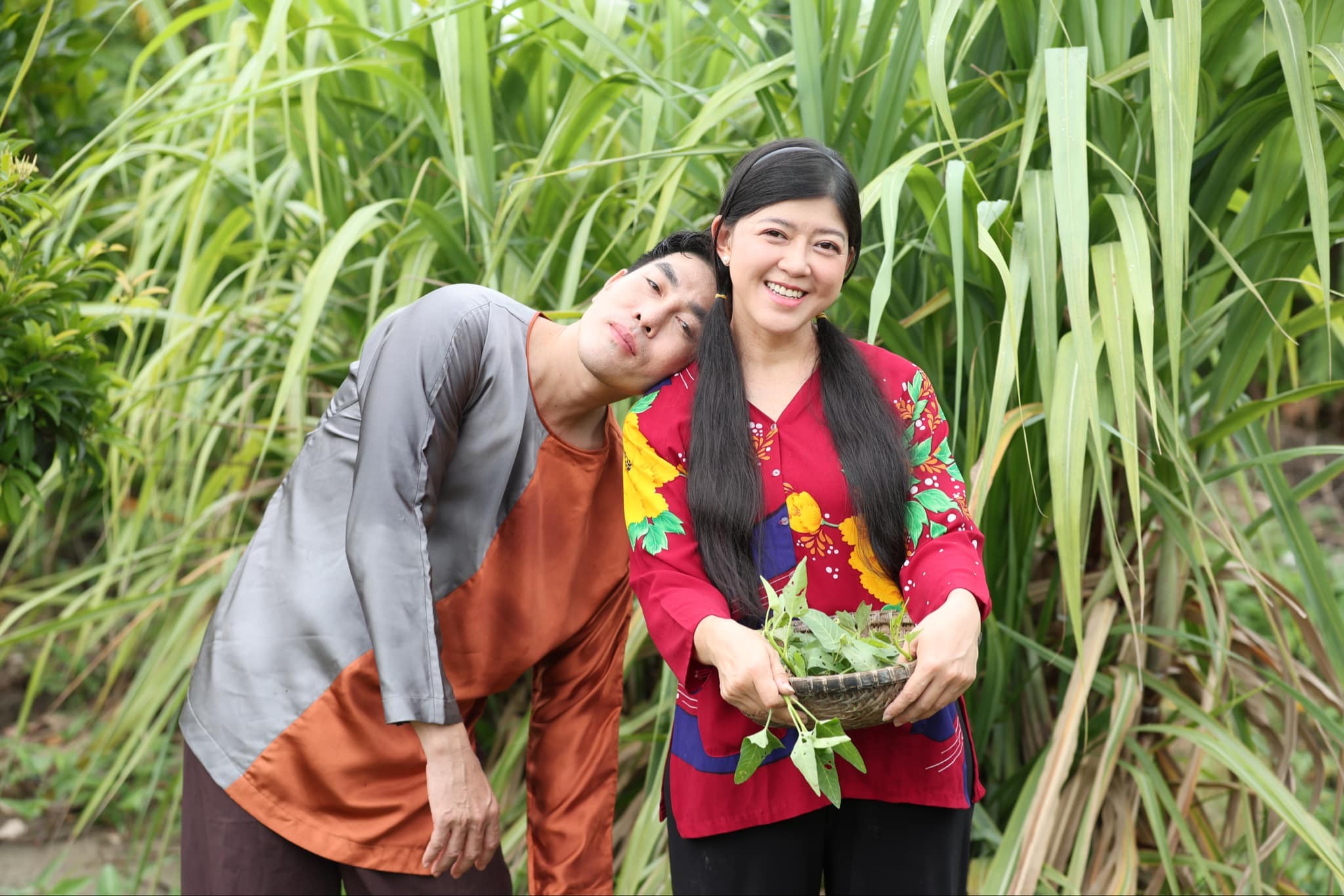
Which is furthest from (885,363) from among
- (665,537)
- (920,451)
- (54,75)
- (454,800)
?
(54,75)

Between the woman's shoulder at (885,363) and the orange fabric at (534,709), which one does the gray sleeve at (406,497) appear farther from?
the woman's shoulder at (885,363)

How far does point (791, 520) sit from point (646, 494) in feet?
0.50

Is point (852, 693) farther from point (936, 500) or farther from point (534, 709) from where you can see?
point (534, 709)

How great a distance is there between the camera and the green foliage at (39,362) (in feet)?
4.82

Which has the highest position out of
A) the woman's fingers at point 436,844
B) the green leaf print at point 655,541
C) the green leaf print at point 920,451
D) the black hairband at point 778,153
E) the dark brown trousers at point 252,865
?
the black hairband at point 778,153

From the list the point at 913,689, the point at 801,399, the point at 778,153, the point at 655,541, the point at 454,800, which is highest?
the point at 778,153

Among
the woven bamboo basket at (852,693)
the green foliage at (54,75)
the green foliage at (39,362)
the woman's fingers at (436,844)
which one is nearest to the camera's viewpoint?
the woven bamboo basket at (852,693)

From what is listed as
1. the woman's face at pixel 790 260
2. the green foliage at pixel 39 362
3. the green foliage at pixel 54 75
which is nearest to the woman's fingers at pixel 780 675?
the woman's face at pixel 790 260

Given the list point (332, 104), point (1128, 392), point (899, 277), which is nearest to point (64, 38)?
point (332, 104)

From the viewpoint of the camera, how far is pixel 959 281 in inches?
54.8

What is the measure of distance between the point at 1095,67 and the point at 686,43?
2.31 feet

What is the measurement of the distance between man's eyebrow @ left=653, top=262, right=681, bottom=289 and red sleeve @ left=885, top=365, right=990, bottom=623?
0.26 meters

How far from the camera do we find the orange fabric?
1.32 m

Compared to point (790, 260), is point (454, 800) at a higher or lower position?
lower
